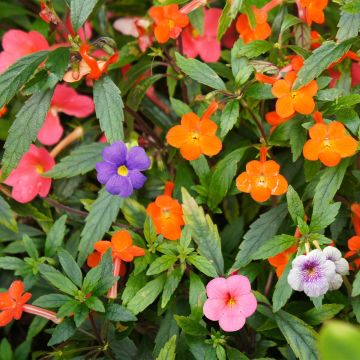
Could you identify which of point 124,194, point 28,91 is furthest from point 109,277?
point 28,91

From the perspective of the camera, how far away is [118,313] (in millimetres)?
1459

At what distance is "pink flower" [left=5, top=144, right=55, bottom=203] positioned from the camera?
5.80 ft

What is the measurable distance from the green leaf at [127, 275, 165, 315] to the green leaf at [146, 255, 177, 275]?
0.15ft

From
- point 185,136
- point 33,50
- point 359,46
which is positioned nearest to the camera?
point 185,136

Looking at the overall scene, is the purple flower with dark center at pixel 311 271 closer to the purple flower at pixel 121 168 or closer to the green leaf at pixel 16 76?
the purple flower at pixel 121 168

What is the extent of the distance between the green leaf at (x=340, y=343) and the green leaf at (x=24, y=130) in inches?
44.1

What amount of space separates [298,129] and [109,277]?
2.17ft

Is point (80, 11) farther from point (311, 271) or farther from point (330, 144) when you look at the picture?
point (311, 271)

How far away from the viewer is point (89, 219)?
1.67m

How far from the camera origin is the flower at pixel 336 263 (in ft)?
4.37

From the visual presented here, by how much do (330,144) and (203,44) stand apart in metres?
0.69

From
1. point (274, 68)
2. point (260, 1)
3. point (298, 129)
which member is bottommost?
point (298, 129)

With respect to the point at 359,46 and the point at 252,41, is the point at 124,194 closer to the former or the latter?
the point at 252,41

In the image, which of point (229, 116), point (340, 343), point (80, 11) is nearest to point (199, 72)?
point (229, 116)
